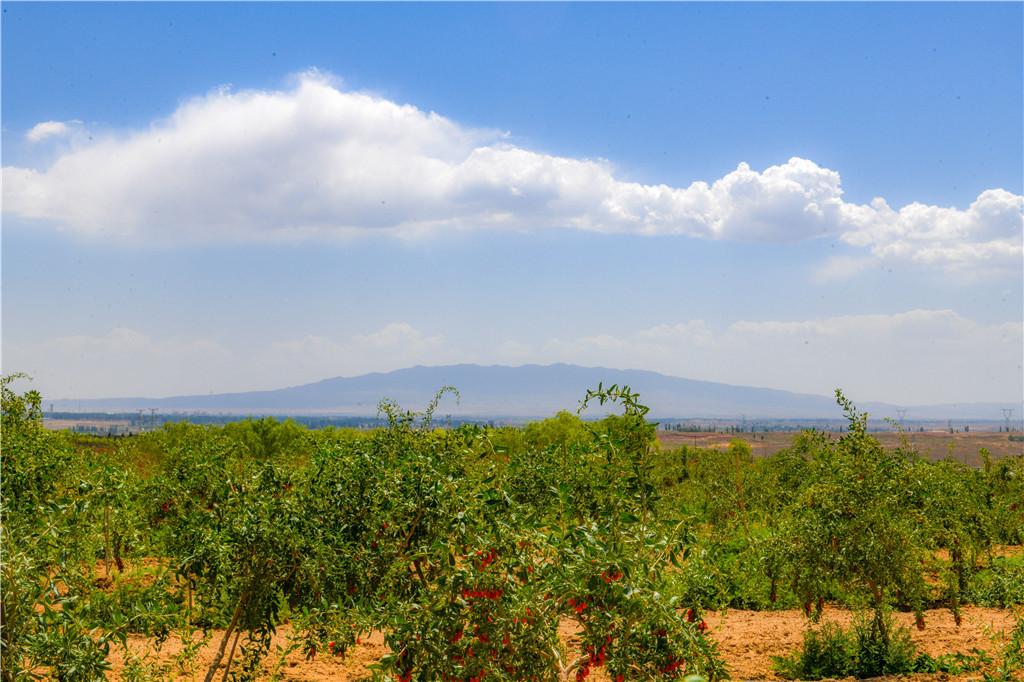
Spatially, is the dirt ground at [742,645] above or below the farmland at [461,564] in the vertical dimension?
below

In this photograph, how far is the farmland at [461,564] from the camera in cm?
507

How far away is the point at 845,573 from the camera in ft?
36.6

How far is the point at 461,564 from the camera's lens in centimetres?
594

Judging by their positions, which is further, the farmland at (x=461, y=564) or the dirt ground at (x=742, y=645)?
the dirt ground at (x=742, y=645)

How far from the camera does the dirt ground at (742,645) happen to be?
1117cm

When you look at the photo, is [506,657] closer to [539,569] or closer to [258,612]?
[539,569]

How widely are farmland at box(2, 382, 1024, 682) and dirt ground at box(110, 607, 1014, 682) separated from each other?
0.07 metres

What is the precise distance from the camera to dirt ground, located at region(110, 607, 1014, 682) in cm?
1117

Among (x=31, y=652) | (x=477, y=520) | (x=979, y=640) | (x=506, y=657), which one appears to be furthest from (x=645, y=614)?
(x=979, y=640)

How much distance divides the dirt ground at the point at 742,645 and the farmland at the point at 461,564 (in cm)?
7

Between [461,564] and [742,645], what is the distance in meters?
9.06

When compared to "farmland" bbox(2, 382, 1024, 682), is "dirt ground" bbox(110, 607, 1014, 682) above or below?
below

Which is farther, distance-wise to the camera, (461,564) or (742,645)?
(742,645)

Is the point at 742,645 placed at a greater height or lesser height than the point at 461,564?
lesser
